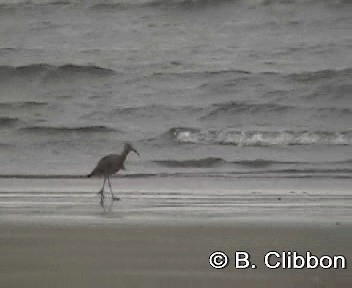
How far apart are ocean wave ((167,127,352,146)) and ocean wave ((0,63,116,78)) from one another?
341 millimetres

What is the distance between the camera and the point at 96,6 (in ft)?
10.6

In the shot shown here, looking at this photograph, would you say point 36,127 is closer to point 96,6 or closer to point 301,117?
point 96,6

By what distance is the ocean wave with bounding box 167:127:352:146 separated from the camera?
3039 millimetres

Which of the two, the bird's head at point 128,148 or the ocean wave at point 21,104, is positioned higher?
the ocean wave at point 21,104

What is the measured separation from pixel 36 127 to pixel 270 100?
0.84 m

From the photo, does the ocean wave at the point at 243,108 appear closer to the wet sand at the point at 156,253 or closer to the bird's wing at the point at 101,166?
the bird's wing at the point at 101,166

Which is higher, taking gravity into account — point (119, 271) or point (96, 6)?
point (96, 6)

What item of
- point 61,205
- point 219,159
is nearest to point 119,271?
point 61,205

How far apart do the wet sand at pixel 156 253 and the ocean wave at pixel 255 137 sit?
0.75m

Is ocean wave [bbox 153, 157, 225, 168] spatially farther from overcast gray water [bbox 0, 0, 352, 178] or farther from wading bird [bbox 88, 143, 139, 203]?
wading bird [bbox 88, 143, 139, 203]

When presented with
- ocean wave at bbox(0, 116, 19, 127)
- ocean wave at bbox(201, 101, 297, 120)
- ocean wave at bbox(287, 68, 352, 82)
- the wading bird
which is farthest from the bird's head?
ocean wave at bbox(287, 68, 352, 82)

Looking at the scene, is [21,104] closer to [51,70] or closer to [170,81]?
[51,70]

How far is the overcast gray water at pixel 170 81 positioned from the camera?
3.08m

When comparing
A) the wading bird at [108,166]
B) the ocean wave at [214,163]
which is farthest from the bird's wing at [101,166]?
the ocean wave at [214,163]
